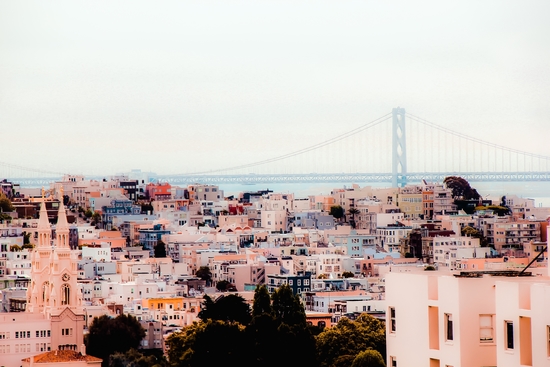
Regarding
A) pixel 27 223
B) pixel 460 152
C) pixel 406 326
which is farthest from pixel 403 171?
pixel 406 326

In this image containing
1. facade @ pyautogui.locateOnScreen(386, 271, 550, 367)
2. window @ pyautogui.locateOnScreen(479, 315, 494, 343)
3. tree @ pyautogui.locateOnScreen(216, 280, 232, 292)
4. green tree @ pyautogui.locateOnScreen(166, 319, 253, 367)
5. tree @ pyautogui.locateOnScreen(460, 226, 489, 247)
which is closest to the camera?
facade @ pyautogui.locateOnScreen(386, 271, 550, 367)

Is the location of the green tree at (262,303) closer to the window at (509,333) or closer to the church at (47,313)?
the church at (47,313)

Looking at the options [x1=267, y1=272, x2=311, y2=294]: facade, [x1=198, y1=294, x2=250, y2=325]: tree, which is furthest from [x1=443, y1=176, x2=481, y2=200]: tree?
[x1=198, y1=294, x2=250, y2=325]: tree

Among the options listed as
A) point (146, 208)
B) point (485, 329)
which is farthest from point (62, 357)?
point (146, 208)

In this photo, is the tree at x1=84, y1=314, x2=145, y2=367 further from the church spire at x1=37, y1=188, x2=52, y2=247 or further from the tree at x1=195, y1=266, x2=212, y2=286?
the tree at x1=195, y1=266, x2=212, y2=286

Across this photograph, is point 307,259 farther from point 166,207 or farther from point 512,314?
point 512,314

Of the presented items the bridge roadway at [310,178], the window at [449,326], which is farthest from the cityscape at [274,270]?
the bridge roadway at [310,178]
